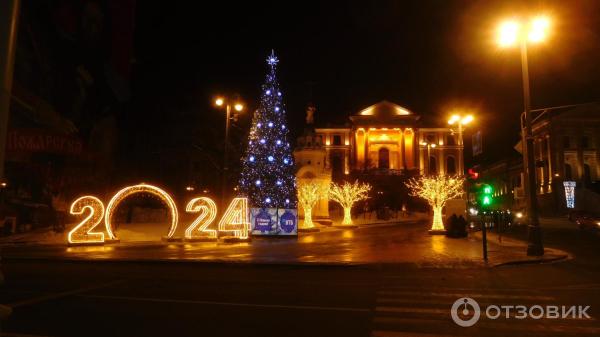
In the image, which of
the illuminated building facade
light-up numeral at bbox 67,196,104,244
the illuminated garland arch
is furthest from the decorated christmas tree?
the illuminated building facade

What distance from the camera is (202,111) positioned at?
40.7 meters

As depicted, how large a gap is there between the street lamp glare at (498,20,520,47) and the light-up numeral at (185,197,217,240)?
51.0 feet

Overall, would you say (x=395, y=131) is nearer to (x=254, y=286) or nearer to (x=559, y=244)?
(x=559, y=244)

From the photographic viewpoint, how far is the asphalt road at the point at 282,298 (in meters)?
6.33

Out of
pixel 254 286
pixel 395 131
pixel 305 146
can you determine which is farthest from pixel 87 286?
pixel 395 131

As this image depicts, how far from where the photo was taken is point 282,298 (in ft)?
28.2

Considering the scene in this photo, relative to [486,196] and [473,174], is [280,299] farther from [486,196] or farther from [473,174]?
[473,174]

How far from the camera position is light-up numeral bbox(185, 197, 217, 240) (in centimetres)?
2347

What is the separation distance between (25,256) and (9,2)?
45.2 ft

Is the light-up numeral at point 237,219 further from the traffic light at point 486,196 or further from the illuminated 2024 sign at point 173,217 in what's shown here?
the traffic light at point 486,196

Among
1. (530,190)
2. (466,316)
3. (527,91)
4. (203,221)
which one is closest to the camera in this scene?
(466,316)

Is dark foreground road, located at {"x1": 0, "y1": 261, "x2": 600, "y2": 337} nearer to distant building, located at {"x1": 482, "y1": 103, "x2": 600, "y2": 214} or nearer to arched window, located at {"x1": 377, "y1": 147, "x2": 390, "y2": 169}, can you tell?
distant building, located at {"x1": 482, "y1": 103, "x2": 600, "y2": 214}

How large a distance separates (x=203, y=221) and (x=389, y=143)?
5240 centimetres

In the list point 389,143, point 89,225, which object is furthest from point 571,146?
point 89,225
